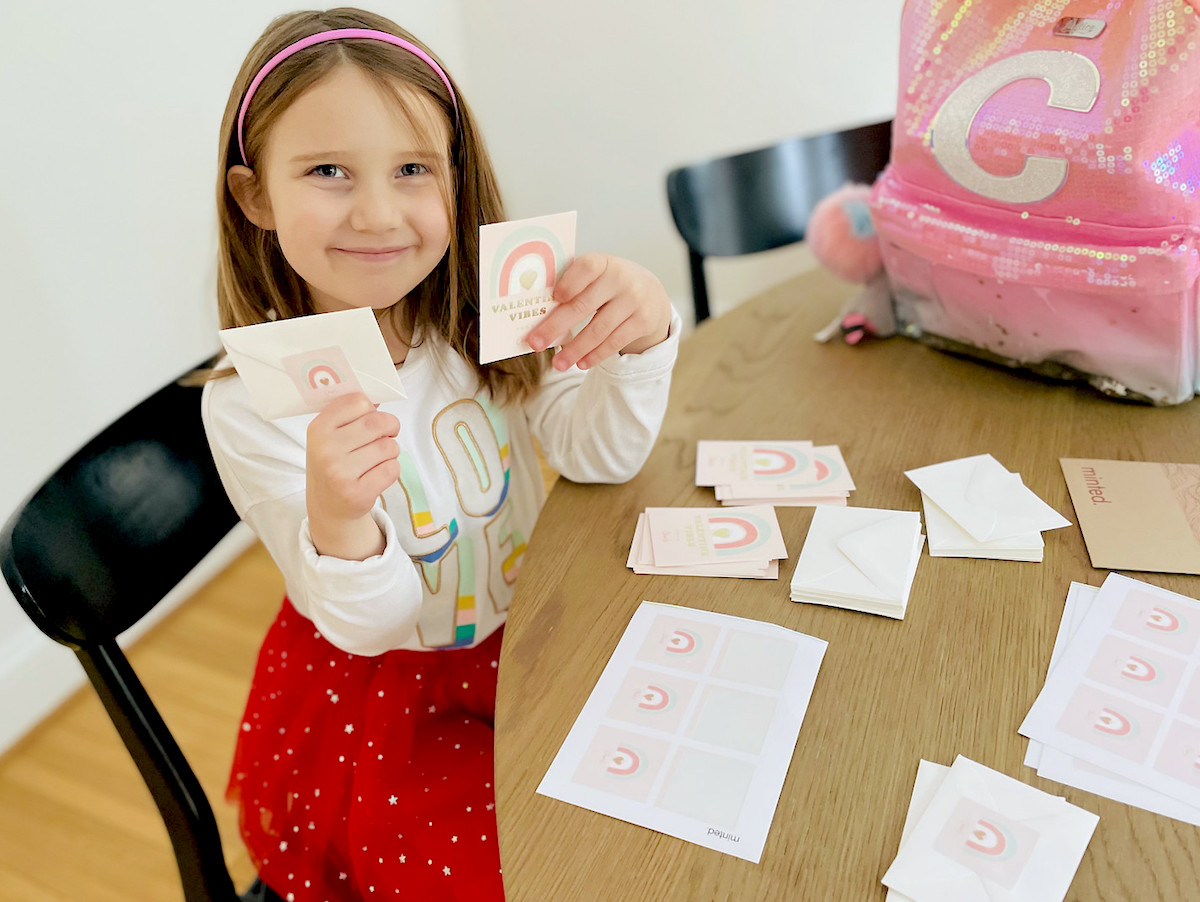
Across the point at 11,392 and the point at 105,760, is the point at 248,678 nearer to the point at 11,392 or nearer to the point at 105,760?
the point at 105,760

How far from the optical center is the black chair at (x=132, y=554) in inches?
28.3

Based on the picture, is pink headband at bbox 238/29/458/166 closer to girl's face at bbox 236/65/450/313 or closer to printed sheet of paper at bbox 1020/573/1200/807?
girl's face at bbox 236/65/450/313

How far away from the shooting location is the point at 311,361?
2.17 feet

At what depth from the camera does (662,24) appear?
2162mm

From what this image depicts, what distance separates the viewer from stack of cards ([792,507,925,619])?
71 cm

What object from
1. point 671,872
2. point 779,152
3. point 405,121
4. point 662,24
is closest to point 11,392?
point 405,121

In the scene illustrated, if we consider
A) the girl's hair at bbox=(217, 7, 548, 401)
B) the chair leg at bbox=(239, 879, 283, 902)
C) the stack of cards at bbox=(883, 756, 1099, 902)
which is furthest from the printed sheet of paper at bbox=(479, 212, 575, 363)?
the chair leg at bbox=(239, 879, 283, 902)

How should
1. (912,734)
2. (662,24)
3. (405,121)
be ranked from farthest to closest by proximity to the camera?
(662,24) → (405,121) → (912,734)

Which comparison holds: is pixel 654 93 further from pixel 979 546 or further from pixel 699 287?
pixel 979 546

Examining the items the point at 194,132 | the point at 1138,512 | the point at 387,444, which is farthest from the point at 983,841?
the point at 194,132

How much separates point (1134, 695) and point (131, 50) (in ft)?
5.67

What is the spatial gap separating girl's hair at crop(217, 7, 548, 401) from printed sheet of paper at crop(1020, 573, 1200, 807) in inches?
22.7

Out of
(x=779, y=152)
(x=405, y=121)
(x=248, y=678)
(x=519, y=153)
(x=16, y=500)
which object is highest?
(x=405, y=121)

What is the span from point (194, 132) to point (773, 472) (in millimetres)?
1380
